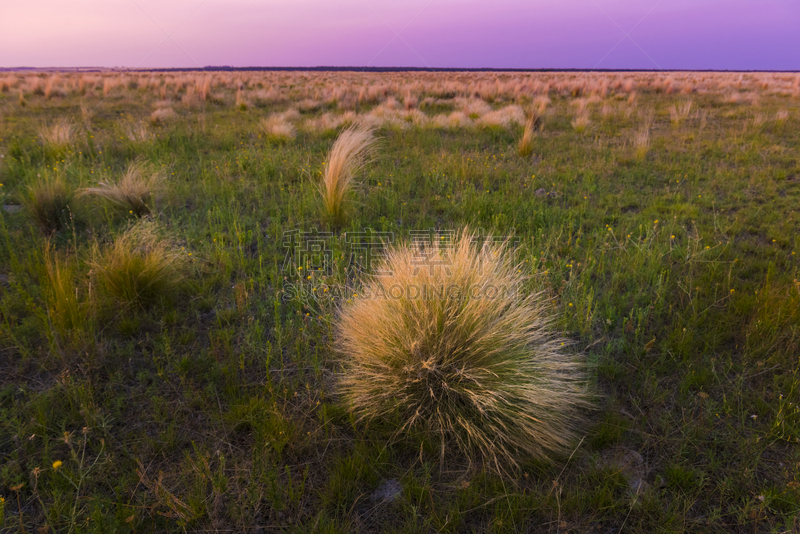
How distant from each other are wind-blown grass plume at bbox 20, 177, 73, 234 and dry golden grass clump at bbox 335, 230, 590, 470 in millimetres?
3331

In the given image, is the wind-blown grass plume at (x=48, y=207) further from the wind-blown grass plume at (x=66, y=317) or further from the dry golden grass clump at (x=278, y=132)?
the dry golden grass clump at (x=278, y=132)

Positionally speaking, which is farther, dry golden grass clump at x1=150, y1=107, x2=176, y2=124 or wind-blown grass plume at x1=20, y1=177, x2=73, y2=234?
dry golden grass clump at x1=150, y1=107, x2=176, y2=124

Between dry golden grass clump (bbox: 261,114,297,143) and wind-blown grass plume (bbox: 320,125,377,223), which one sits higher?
dry golden grass clump (bbox: 261,114,297,143)

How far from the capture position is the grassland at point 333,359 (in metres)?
1.68

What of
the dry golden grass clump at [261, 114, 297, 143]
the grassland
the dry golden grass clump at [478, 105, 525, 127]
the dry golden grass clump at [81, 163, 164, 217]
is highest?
the dry golden grass clump at [478, 105, 525, 127]

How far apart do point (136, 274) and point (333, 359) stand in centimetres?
148

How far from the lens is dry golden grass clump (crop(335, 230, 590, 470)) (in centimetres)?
185

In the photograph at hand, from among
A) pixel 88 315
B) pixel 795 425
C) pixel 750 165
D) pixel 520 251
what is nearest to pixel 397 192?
pixel 520 251

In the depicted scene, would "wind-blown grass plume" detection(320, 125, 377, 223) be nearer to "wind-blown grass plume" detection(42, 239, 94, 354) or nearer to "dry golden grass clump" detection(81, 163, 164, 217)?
"dry golden grass clump" detection(81, 163, 164, 217)

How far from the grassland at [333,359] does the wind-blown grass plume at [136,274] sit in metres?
0.02

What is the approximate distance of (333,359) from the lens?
238 centimetres

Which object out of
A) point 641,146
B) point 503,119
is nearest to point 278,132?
point 503,119

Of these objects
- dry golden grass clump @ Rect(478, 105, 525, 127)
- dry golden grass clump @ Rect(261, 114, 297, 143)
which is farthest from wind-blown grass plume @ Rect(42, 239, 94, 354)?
dry golden grass clump @ Rect(478, 105, 525, 127)

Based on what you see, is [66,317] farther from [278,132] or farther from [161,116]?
[161,116]
